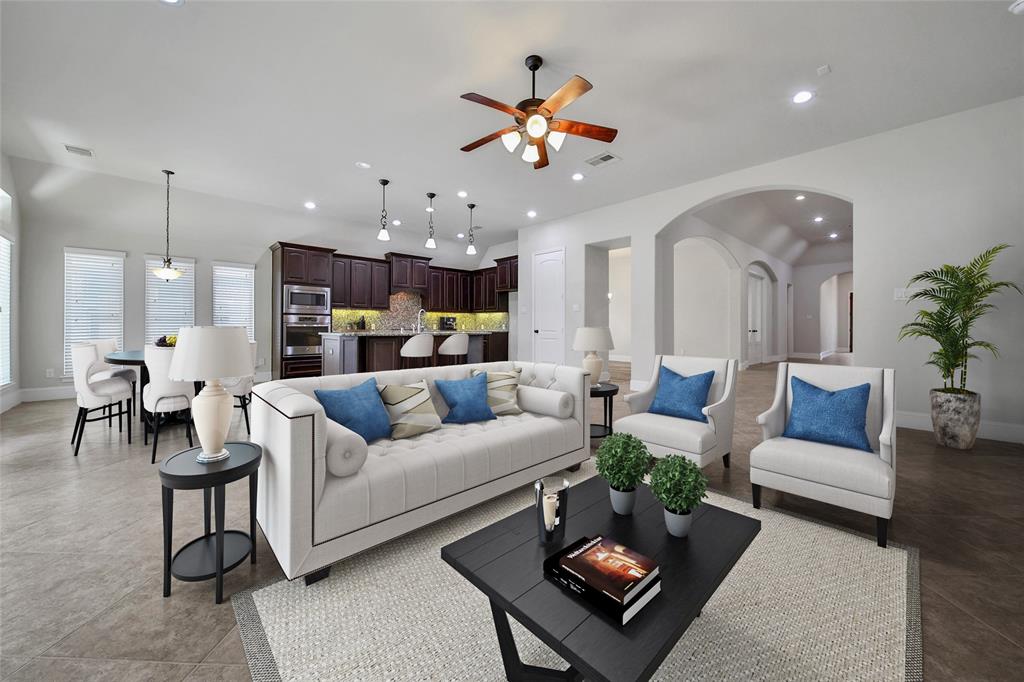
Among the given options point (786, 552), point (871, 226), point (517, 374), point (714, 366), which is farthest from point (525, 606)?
point (871, 226)

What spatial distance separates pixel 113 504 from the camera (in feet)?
8.45

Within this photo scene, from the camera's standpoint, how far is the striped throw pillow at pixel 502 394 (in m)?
3.01

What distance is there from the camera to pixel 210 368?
6.05 ft

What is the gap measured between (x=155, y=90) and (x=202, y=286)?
444cm

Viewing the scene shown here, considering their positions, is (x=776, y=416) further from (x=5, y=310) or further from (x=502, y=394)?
(x=5, y=310)

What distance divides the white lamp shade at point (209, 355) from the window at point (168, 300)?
596cm

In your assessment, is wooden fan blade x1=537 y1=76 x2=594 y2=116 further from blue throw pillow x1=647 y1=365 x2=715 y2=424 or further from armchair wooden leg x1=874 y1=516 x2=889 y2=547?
armchair wooden leg x1=874 y1=516 x2=889 y2=547

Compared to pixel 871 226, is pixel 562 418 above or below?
below

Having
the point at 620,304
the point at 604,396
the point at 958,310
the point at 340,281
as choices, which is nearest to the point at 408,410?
the point at 604,396

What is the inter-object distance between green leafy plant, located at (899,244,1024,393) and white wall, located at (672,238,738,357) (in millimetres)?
5261

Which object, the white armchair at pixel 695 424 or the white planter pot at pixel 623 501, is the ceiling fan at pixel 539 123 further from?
the white planter pot at pixel 623 501

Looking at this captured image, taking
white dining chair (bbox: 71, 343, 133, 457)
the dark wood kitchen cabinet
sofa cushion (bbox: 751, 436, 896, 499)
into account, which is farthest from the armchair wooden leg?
the dark wood kitchen cabinet

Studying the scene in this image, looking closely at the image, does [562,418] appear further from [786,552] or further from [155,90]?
[155,90]

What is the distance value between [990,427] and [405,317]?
29.3 ft
